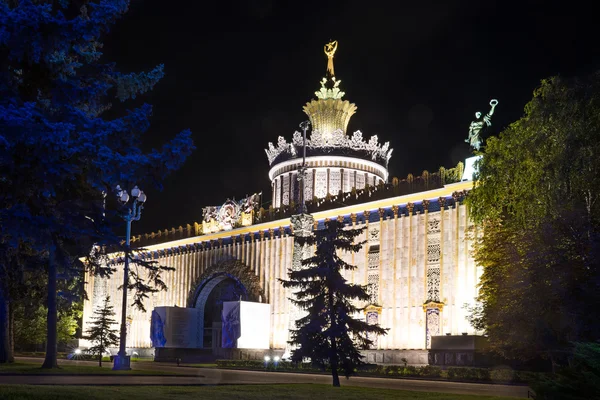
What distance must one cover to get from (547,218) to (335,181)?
2938cm

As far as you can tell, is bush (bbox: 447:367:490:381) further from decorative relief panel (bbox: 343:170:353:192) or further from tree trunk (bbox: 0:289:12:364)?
decorative relief panel (bbox: 343:170:353:192)

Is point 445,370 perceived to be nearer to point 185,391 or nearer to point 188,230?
point 185,391

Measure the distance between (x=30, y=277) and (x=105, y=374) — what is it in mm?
12804

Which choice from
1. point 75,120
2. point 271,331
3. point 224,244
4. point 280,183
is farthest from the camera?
point 280,183

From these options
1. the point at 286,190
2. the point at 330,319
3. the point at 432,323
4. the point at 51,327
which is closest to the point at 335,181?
the point at 286,190

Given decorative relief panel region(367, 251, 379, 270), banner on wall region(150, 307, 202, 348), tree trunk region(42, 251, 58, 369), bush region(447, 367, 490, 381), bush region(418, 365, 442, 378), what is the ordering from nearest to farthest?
tree trunk region(42, 251, 58, 369) → bush region(447, 367, 490, 381) → bush region(418, 365, 442, 378) → decorative relief panel region(367, 251, 379, 270) → banner on wall region(150, 307, 202, 348)

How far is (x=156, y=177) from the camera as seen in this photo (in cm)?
1485

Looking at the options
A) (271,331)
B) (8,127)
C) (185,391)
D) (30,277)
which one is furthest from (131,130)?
(271,331)

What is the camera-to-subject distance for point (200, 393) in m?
16.0

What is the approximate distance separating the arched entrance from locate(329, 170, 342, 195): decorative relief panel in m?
9.09

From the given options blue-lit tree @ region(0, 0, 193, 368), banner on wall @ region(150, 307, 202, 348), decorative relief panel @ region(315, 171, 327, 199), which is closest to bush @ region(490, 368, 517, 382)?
blue-lit tree @ region(0, 0, 193, 368)

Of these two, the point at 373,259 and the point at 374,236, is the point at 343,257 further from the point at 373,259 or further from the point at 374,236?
the point at 374,236

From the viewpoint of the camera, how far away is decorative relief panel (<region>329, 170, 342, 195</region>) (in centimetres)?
5144

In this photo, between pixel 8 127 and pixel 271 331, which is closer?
pixel 8 127
